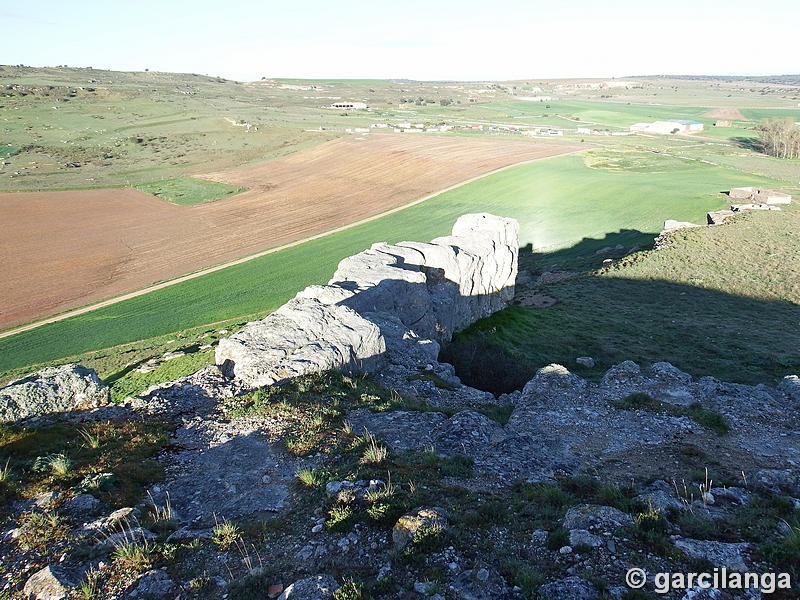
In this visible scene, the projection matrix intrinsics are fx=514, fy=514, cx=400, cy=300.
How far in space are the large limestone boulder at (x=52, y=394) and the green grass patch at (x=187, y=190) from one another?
191 feet

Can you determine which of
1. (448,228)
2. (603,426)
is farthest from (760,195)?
(603,426)

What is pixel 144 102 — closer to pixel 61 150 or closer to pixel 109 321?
pixel 61 150

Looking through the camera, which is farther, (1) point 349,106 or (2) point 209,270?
(1) point 349,106

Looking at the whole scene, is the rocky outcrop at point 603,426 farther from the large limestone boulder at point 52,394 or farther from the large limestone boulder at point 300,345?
the large limestone boulder at point 52,394

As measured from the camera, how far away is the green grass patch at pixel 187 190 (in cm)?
7056

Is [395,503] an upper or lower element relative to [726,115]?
lower

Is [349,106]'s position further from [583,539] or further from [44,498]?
[583,539]

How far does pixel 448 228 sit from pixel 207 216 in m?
29.7

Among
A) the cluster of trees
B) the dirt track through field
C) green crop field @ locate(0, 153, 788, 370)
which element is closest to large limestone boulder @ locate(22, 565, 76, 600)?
green crop field @ locate(0, 153, 788, 370)

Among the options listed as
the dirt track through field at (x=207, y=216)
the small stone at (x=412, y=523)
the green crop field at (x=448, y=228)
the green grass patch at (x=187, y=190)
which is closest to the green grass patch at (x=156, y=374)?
the green crop field at (x=448, y=228)

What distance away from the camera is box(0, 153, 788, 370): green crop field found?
3609cm

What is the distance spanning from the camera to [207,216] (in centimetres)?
6344

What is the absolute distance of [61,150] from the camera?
94375 mm

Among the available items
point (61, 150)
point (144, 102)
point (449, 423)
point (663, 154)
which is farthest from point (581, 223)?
point (144, 102)
